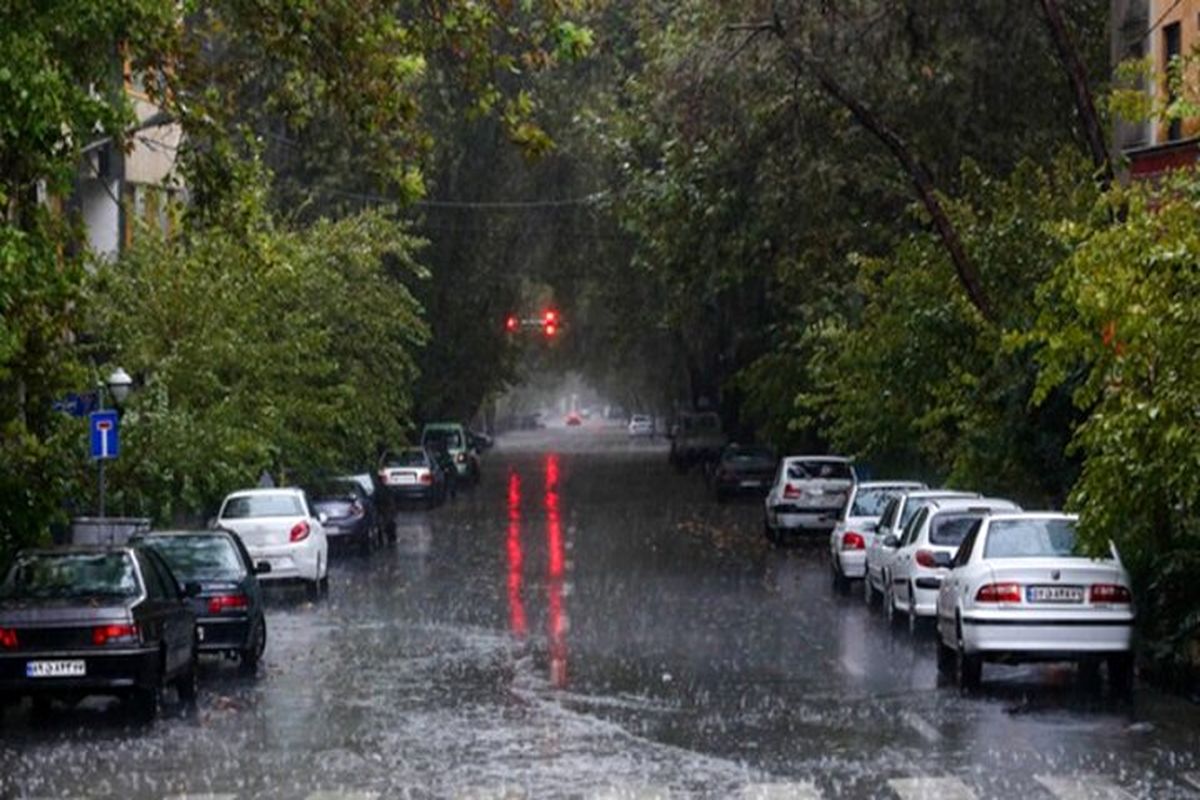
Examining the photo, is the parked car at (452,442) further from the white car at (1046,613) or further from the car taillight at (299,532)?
the white car at (1046,613)

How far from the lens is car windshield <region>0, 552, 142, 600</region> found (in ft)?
67.4

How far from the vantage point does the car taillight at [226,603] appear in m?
24.9

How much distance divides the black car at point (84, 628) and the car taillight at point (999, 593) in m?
7.18

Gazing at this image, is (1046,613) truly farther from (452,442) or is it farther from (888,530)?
(452,442)

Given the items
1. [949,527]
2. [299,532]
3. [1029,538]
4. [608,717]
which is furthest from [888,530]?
[608,717]

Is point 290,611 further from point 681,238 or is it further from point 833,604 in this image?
point 681,238

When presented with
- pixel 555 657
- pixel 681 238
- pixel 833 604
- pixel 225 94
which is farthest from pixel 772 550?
pixel 225 94

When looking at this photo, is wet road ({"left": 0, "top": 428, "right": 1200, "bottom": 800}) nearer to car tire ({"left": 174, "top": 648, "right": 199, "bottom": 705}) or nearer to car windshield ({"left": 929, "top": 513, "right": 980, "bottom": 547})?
car tire ({"left": 174, "top": 648, "right": 199, "bottom": 705})

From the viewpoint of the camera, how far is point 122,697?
2144 centimetres

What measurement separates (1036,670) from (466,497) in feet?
166

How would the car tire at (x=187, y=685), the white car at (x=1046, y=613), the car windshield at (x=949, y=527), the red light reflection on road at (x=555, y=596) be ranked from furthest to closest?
the car windshield at (x=949, y=527)
the red light reflection on road at (x=555, y=596)
the car tire at (x=187, y=685)
the white car at (x=1046, y=613)

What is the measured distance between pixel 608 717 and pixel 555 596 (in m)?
14.4

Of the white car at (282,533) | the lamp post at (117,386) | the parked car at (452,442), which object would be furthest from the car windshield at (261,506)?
the parked car at (452,442)

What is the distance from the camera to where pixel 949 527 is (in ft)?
90.3
